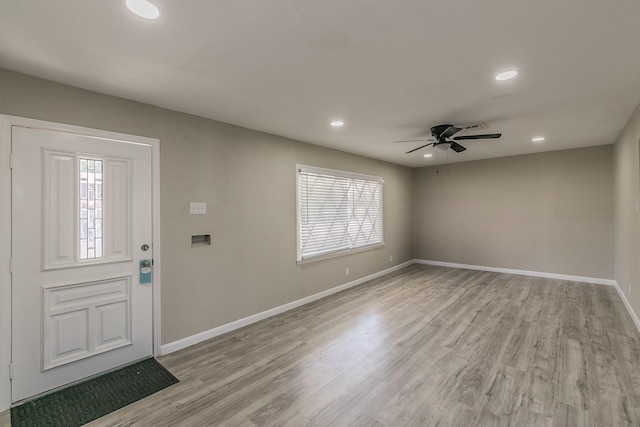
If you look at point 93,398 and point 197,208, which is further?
point 197,208

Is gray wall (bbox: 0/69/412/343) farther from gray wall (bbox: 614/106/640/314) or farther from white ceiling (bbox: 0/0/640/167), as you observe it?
gray wall (bbox: 614/106/640/314)

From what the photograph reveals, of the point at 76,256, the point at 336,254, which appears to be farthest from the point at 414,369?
the point at 76,256

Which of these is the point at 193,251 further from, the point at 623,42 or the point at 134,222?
the point at 623,42

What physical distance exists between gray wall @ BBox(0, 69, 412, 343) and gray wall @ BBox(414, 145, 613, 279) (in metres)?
3.86

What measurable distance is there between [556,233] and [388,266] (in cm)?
338

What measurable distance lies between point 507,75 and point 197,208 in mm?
3271

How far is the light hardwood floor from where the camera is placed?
6.84 feet

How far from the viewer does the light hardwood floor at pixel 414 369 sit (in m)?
2.08

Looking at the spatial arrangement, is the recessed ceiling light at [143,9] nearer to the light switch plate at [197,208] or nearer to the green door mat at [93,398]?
the light switch plate at [197,208]

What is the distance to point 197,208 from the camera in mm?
3301

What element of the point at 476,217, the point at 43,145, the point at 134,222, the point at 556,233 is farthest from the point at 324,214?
the point at 556,233

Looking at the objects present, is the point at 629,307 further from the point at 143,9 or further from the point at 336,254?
the point at 143,9

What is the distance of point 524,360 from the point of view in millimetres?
2807

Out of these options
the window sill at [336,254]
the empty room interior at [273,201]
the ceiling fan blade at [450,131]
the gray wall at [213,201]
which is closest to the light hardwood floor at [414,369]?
the empty room interior at [273,201]
